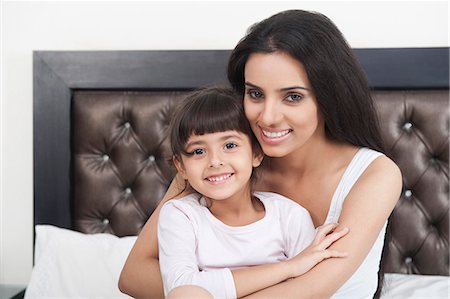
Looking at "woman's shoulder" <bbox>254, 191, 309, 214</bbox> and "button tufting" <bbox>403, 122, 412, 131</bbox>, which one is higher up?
"button tufting" <bbox>403, 122, 412, 131</bbox>

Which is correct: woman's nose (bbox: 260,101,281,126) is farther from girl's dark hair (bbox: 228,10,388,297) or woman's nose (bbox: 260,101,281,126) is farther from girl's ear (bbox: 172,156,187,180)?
girl's ear (bbox: 172,156,187,180)

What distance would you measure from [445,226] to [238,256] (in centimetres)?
116

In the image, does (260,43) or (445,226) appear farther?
(445,226)

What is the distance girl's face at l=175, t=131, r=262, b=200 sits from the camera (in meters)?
1.51

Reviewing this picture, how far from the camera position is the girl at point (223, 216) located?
1479mm

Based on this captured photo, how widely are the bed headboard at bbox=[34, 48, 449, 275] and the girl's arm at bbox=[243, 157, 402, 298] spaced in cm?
80

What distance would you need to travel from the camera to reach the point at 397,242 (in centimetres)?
242

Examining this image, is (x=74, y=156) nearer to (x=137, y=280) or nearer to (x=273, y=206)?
(x=137, y=280)

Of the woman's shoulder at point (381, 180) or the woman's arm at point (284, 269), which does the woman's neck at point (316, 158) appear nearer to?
the woman's shoulder at point (381, 180)

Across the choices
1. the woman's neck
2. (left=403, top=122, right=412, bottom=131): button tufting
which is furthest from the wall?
the woman's neck

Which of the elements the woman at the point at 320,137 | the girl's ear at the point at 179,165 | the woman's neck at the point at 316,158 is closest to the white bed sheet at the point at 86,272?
the woman at the point at 320,137

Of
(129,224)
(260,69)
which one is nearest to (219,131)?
(260,69)

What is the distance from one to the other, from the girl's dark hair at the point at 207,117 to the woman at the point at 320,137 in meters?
0.03

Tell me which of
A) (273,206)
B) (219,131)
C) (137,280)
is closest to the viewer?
(219,131)
